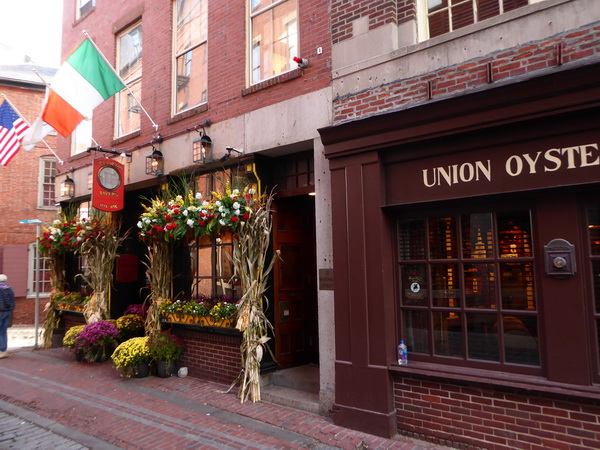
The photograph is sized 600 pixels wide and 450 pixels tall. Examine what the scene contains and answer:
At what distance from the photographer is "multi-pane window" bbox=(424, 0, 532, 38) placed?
16.1 ft

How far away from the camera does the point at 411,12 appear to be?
541 cm

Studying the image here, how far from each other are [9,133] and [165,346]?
23.4 feet

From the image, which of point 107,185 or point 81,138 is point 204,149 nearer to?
point 107,185

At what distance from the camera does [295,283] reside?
748 cm

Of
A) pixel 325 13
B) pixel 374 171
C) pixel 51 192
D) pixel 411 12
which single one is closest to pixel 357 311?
pixel 374 171

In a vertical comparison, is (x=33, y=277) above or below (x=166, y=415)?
above

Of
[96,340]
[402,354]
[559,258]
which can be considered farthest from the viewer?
[96,340]

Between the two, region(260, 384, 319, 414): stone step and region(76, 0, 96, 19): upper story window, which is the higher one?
region(76, 0, 96, 19): upper story window

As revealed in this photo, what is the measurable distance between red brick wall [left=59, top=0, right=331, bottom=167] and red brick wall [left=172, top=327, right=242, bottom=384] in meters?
3.82

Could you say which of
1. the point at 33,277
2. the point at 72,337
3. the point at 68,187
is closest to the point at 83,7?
the point at 68,187

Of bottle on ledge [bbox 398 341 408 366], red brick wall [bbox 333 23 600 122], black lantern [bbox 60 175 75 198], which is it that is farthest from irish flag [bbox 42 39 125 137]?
bottle on ledge [bbox 398 341 408 366]

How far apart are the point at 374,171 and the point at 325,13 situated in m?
2.62

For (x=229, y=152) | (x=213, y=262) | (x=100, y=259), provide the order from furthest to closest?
(x=100, y=259)
(x=213, y=262)
(x=229, y=152)

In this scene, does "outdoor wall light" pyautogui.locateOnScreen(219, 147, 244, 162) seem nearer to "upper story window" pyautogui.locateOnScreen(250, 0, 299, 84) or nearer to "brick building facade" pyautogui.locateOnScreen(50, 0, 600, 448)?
"brick building facade" pyautogui.locateOnScreen(50, 0, 600, 448)
